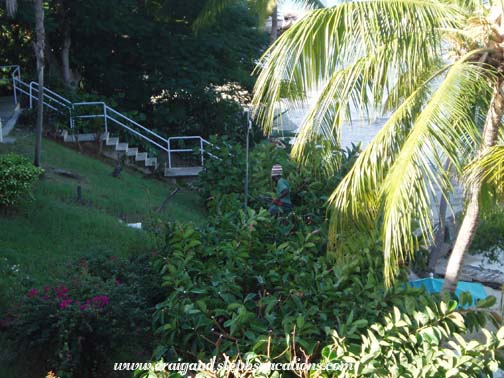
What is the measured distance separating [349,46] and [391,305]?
2.53 meters

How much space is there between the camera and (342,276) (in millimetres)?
7281

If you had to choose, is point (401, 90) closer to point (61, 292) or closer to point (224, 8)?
point (61, 292)

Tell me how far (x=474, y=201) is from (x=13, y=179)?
284 inches

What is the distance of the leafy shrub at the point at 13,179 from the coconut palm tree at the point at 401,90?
212 inches

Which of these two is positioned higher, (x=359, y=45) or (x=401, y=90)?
(x=359, y=45)

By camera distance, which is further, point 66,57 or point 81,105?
point 66,57

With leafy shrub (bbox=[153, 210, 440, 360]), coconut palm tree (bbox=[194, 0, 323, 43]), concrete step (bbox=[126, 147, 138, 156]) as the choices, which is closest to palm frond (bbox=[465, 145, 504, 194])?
leafy shrub (bbox=[153, 210, 440, 360])

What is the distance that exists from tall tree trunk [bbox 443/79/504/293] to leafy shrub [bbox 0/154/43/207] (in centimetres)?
690

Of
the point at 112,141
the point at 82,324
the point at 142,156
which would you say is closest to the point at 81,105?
the point at 112,141

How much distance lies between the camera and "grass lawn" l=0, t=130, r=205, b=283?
1034cm

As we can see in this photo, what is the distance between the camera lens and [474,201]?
7.08 meters

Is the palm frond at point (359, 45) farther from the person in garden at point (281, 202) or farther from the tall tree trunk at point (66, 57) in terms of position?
the tall tree trunk at point (66, 57)

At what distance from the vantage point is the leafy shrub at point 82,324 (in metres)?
7.04

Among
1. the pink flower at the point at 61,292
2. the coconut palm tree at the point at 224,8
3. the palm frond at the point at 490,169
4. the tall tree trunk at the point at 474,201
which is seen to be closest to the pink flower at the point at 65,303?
the pink flower at the point at 61,292
